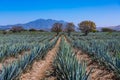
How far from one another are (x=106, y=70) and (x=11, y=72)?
4226mm

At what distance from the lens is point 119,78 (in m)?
7.71

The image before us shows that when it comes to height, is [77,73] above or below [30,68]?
above

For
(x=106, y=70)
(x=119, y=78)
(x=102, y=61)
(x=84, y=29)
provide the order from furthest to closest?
(x=84, y=29) < (x=102, y=61) < (x=106, y=70) < (x=119, y=78)

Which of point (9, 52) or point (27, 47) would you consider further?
point (27, 47)

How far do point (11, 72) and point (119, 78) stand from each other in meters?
3.34

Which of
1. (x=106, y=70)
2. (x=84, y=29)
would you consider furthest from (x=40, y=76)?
(x=84, y=29)

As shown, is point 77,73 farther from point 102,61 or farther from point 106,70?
point 102,61

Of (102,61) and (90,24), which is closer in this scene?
(102,61)

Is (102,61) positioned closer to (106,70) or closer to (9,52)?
(106,70)

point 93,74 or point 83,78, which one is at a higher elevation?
point 83,78

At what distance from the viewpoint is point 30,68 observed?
10070mm

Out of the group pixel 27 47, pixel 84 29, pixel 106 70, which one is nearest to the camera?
pixel 106 70

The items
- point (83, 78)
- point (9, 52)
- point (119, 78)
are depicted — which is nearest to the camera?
point (83, 78)

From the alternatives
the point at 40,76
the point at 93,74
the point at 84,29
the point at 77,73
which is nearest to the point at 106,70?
the point at 93,74
